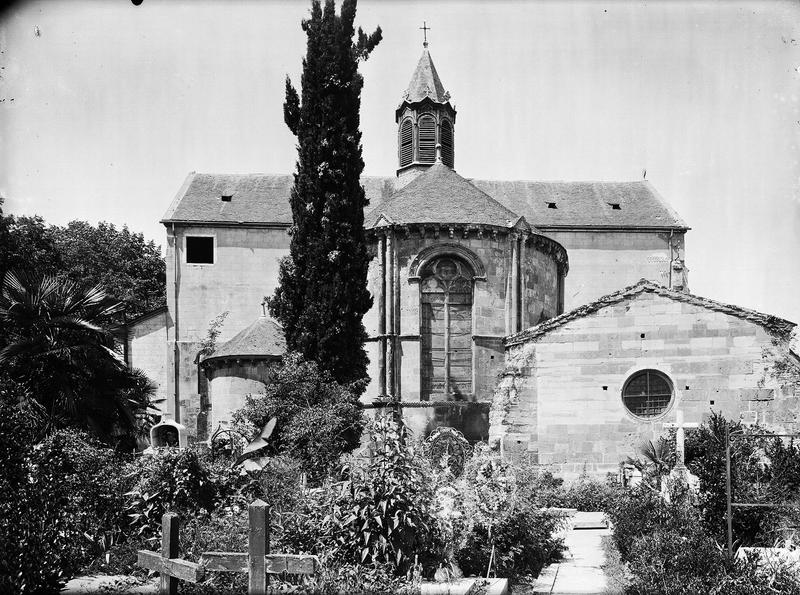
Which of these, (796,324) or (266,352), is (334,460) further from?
(796,324)

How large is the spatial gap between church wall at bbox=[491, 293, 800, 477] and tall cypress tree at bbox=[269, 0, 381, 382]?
4906 mm

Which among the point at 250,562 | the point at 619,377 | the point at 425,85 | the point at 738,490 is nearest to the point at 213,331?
the point at 425,85

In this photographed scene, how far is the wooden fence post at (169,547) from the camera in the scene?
9023 millimetres

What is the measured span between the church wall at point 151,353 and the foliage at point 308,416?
17.6 metres

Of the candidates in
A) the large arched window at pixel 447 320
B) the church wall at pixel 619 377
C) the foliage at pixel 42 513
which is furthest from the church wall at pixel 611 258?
the foliage at pixel 42 513

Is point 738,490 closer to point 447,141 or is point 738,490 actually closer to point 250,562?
point 250,562

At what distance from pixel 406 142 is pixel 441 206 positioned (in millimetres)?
13515

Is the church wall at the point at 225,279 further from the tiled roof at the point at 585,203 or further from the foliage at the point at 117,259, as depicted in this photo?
the foliage at the point at 117,259

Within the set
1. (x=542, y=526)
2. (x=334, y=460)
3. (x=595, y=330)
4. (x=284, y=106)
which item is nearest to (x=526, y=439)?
(x=595, y=330)

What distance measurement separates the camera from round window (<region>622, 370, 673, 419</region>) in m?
24.1

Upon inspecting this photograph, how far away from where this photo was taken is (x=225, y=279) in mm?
40125

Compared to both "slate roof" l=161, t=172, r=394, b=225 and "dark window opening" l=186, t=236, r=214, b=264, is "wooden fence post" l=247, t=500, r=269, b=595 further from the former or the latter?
"dark window opening" l=186, t=236, r=214, b=264

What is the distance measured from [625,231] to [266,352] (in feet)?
68.0

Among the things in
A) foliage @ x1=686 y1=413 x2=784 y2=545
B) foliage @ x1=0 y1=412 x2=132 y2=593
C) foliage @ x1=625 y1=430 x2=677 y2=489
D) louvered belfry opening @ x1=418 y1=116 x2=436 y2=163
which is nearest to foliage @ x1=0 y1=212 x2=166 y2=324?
louvered belfry opening @ x1=418 y1=116 x2=436 y2=163
